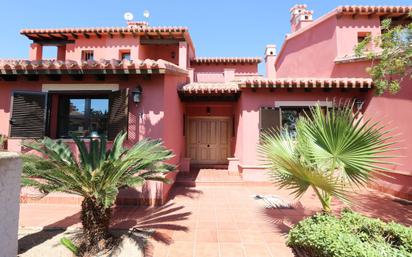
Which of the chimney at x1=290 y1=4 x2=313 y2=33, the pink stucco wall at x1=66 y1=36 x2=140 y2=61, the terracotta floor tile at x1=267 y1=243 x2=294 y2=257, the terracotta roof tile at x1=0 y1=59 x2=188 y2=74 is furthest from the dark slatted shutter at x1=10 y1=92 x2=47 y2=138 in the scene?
the chimney at x1=290 y1=4 x2=313 y2=33

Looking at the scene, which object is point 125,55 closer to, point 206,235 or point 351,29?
point 206,235

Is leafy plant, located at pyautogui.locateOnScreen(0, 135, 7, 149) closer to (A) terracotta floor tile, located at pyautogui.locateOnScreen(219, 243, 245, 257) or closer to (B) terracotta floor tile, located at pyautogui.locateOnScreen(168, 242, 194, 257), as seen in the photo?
(B) terracotta floor tile, located at pyautogui.locateOnScreen(168, 242, 194, 257)

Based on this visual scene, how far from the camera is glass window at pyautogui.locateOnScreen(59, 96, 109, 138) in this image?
668cm

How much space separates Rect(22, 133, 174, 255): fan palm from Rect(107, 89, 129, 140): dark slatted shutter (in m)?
2.07

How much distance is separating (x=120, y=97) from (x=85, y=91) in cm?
130

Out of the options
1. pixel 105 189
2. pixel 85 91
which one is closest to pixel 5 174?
pixel 105 189

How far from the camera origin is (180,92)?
28.9 ft

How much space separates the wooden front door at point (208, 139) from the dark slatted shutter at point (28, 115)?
21.4ft

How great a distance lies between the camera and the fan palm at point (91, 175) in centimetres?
345

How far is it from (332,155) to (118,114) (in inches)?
214

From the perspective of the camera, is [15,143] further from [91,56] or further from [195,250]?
[91,56]

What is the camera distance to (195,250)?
3.71m

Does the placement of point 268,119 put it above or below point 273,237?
above

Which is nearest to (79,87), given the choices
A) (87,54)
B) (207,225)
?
(207,225)
